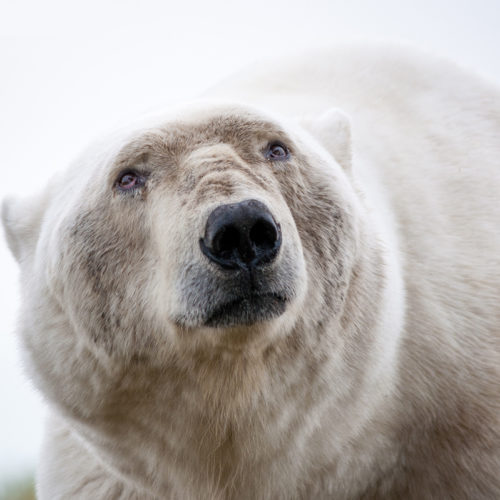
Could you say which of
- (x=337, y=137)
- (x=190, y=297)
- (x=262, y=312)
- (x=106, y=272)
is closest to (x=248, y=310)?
(x=262, y=312)

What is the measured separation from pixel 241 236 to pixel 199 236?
18 cm

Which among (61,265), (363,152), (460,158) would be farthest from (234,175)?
(460,158)

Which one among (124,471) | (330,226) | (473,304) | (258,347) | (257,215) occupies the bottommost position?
(124,471)

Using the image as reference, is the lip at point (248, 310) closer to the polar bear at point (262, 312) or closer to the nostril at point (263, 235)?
the polar bear at point (262, 312)

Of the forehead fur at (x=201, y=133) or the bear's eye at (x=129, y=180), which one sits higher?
the forehead fur at (x=201, y=133)

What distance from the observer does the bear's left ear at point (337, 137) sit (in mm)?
3861

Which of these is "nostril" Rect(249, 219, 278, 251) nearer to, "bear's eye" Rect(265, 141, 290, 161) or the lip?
the lip

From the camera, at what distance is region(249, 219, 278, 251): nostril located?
8.98 ft

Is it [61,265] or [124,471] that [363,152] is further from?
[124,471]

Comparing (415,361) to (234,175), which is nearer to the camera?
(234,175)

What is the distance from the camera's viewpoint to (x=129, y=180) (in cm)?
333

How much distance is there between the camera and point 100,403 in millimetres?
3475

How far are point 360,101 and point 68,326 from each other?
6.96 ft

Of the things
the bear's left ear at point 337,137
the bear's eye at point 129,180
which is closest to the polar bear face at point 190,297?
the bear's eye at point 129,180
